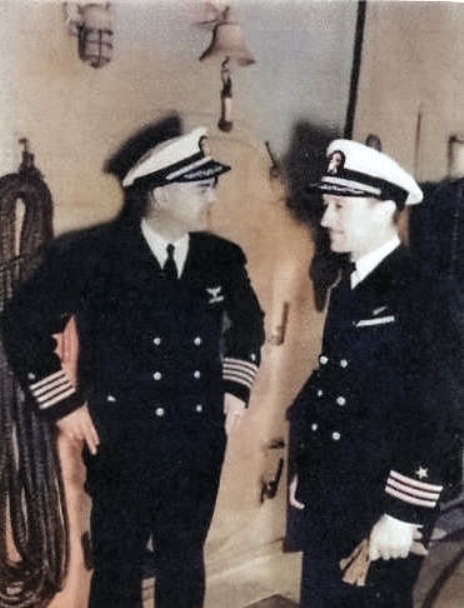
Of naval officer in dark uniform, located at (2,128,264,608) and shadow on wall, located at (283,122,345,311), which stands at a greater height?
shadow on wall, located at (283,122,345,311)

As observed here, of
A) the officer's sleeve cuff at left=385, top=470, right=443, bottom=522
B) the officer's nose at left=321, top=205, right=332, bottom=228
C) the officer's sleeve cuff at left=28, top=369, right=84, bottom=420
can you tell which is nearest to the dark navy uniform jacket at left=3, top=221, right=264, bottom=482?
the officer's sleeve cuff at left=28, top=369, right=84, bottom=420

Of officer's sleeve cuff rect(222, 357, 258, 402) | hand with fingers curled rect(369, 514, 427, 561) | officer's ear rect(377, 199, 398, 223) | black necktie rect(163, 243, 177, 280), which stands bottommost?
hand with fingers curled rect(369, 514, 427, 561)

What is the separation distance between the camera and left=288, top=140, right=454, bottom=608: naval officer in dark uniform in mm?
942

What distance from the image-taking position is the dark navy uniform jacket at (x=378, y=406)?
0.94 m

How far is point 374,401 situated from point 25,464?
0.38 m

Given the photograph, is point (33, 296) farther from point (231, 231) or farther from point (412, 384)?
point (412, 384)

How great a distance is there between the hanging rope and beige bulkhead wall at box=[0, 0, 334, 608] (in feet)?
0.05

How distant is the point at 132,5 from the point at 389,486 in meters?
0.56

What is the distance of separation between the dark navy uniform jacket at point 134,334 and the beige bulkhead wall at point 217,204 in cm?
4

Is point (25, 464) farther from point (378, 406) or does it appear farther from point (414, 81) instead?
point (414, 81)

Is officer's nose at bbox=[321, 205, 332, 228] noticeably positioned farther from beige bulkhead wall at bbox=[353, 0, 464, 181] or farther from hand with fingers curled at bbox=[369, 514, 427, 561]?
hand with fingers curled at bbox=[369, 514, 427, 561]

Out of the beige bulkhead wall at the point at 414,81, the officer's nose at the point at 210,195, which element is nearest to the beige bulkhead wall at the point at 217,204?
the officer's nose at the point at 210,195

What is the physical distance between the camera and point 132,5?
87cm

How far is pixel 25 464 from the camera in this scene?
0.91 metres
